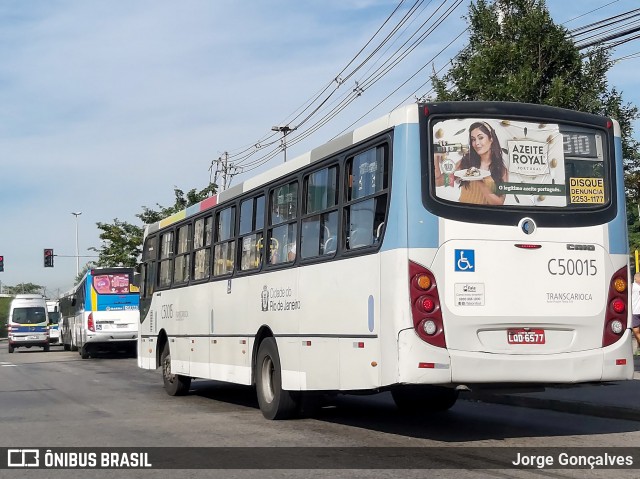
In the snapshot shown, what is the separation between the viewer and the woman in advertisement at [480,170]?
9445 millimetres

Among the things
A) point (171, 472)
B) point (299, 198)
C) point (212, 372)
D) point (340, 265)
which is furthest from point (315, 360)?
point (212, 372)

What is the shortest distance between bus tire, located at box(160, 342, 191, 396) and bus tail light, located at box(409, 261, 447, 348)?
811cm

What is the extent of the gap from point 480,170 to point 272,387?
442 cm

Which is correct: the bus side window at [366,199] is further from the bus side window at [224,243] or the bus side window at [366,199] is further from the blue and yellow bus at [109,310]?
the blue and yellow bus at [109,310]

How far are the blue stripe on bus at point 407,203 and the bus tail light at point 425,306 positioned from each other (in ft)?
0.87

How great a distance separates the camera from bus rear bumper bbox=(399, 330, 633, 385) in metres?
9.02

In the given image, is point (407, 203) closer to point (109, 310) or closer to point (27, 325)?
point (109, 310)

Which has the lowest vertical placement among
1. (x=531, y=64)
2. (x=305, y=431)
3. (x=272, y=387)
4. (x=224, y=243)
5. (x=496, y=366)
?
(x=305, y=431)

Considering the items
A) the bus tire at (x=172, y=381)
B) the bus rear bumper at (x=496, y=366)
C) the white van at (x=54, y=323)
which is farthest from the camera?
the white van at (x=54, y=323)

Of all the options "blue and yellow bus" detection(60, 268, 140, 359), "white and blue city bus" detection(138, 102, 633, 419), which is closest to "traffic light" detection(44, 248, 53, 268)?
"blue and yellow bus" detection(60, 268, 140, 359)

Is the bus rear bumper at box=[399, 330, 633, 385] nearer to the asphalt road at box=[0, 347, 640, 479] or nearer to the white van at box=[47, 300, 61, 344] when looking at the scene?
the asphalt road at box=[0, 347, 640, 479]

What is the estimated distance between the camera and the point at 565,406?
41.7 ft

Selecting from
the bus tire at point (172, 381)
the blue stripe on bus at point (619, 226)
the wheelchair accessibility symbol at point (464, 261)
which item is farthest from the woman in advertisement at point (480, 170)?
the bus tire at point (172, 381)

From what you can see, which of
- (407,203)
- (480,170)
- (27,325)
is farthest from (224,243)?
(27,325)
